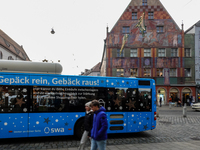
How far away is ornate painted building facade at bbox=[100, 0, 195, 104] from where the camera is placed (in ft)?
111

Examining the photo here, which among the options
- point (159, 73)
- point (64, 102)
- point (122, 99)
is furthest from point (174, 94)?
point (64, 102)

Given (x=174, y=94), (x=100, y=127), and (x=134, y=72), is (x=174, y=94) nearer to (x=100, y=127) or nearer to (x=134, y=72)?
(x=134, y=72)

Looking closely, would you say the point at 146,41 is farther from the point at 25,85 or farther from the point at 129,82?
the point at 25,85

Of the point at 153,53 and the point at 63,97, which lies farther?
the point at 153,53

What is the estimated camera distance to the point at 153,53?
34.1m

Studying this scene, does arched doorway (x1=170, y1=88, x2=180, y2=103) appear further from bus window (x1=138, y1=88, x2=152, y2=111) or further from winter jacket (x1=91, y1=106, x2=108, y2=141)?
winter jacket (x1=91, y1=106, x2=108, y2=141)

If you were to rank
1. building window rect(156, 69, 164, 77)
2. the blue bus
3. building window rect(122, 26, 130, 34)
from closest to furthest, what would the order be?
the blue bus
building window rect(156, 69, 164, 77)
building window rect(122, 26, 130, 34)

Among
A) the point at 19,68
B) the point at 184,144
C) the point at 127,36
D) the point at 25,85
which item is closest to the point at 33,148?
the point at 25,85

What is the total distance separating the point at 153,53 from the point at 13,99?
29.6 metres

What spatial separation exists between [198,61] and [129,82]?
29856 millimetres

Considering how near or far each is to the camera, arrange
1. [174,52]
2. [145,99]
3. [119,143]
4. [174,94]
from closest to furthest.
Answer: [119,143]
[145,99]
[174,94]
[174,52]

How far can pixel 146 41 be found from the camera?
34.3m

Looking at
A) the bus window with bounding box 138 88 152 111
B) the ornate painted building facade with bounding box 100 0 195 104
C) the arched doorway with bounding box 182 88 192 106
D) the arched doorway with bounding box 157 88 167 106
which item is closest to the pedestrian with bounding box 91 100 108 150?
the bus window with bounding box 138 88 152 111

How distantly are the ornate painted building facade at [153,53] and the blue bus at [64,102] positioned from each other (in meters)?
24.9
